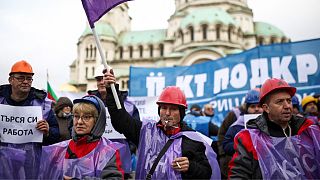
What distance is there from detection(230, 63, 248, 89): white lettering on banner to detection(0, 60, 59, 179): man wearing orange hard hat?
6136mm

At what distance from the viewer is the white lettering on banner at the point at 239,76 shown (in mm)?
8438

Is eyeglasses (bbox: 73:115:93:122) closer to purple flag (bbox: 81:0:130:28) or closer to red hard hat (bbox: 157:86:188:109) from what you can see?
red hard hat (bbox: 157:86:188:109)

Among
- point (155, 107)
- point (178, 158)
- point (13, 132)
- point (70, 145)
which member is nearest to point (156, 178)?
point (178, 158)

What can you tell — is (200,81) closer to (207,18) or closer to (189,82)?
(189,82)

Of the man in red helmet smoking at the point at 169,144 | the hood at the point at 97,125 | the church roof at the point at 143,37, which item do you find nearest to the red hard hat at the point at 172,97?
Answer: the man in red helmet smoking at the point at 169,144

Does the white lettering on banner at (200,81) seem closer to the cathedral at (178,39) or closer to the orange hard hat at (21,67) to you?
the orange hard hat at (21,67)

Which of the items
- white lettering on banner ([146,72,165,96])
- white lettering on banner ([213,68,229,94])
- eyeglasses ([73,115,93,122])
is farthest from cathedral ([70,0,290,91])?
eyeglasses ([73,115,93,122])

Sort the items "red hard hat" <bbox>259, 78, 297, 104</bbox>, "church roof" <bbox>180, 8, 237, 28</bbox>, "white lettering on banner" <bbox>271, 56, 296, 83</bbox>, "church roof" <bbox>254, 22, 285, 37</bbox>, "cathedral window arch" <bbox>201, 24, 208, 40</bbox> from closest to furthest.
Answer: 1. "red hard hat" <bbox>259, 78, 297, 104</bbox>
2. "white lettering on banner" <bbox>271, 56, 296, 83</bbox>
3. "church roof" <bbox>180, 8, 237, 28</bbox>
4. "cathedral window arch" <bbox>201, 24, 208, 40</bbox>
5. "church roof" <bbox>254, 22, 285, 37</bbox>

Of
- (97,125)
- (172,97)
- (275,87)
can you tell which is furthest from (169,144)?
(275,87)

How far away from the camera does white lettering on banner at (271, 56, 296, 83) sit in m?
7.78

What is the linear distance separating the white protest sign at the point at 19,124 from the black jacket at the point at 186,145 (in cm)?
90

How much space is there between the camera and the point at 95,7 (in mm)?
2910

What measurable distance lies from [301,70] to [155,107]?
3.70 metres

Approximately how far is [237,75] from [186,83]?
1.90m
